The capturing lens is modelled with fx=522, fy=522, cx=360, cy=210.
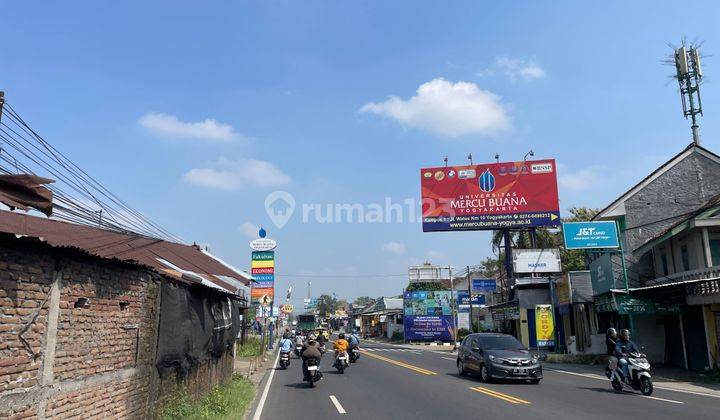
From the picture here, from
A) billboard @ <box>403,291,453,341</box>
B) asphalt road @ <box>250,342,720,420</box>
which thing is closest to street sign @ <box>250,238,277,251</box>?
asphalt road @ <box>250,342,720,420</box>

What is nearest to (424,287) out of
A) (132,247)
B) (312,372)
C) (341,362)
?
(341,362)

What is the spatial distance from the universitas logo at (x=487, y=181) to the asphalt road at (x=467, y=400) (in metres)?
23.8

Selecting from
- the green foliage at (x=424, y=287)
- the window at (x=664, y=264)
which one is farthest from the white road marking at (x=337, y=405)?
the green foliage at (x=424, y=287)

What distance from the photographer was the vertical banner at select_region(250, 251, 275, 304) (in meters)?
31.8

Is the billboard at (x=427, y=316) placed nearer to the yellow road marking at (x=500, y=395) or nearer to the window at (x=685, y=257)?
the window at (x=685, y=257)

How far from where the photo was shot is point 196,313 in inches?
395

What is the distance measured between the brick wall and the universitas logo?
35519 mm

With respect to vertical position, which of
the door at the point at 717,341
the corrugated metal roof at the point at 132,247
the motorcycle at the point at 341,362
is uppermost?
the corrugated metal roof at the point at 132,247

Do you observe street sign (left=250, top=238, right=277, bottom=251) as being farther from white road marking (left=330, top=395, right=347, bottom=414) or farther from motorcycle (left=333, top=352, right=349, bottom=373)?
white road marking (left=330, top=395, right=347, bottom=414)

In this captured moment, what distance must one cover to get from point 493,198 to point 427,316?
1945 centimetres

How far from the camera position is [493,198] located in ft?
135

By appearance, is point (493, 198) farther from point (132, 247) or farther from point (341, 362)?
point (132, 247)

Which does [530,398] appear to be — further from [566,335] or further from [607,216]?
[566,335]

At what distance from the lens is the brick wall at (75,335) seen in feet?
15.6
